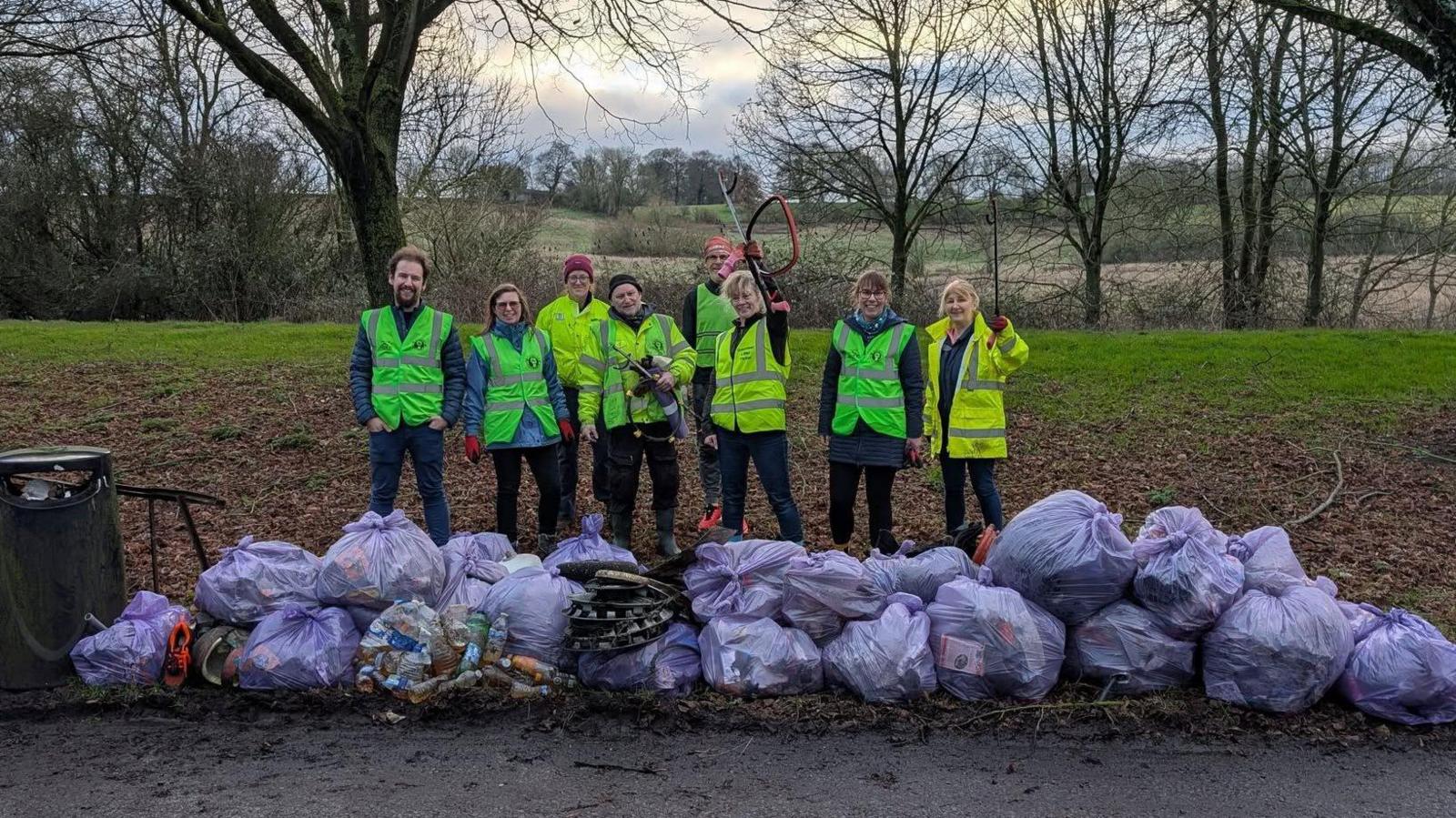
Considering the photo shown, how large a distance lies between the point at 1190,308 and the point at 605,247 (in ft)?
39.2

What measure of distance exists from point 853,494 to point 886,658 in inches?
61.7

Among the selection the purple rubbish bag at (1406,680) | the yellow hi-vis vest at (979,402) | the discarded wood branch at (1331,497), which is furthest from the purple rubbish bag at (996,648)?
the discarded wood branch at (1331,497)

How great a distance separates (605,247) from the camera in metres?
22.2

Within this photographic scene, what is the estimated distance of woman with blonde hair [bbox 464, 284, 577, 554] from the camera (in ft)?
18.7

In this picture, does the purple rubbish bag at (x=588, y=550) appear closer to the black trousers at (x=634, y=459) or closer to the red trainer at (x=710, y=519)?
the black trousers at (x=634, y=459)

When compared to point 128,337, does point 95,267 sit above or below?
above

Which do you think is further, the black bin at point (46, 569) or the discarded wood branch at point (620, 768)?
the black bin at point (46, 569)

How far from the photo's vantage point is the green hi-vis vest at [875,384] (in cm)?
535

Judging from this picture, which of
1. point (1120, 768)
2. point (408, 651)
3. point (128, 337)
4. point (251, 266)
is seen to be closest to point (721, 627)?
point (408, 651)

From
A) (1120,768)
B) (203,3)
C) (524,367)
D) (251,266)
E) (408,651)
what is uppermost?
(203,3)

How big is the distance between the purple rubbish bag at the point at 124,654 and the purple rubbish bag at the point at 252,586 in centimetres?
20

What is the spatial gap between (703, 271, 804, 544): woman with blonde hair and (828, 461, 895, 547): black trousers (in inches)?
9.4

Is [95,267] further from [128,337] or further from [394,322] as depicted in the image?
[394,322]

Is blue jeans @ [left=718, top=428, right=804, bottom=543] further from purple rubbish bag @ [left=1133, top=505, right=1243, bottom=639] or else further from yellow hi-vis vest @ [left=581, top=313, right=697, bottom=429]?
purple rubbish bag @ [left=1133, top=505, right=1243, bottom=639]
